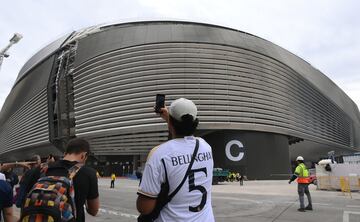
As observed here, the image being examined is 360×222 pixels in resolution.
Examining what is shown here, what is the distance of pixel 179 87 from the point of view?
54281mm

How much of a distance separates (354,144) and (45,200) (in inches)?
4570

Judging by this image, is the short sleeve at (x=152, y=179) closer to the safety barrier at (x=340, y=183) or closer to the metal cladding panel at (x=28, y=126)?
the safety barrier at (x=340, y=183)

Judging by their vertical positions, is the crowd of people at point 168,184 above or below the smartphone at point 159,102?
below

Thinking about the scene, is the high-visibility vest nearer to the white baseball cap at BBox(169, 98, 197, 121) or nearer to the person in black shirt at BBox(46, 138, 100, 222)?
the person in black shirt at BBox(46, 138, 100, 222)

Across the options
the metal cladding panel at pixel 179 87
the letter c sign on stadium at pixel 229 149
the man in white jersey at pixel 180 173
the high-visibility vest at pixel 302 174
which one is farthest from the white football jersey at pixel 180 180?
the letter c sign on stadium at pixel 229 149

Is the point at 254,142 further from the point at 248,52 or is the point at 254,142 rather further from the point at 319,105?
the point at 319,105

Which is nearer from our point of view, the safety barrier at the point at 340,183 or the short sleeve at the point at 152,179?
the short sleeve at the point at 152,179

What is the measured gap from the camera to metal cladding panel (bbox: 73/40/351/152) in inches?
2131

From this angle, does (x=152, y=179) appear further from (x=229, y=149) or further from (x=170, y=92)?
(x=229, y=149)

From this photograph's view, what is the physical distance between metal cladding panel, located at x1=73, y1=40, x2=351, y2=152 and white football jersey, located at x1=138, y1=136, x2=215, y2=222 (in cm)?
4926

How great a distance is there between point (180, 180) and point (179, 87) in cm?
5197

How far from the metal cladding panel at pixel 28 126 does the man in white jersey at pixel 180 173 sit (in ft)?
225

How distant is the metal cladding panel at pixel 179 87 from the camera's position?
5412cm

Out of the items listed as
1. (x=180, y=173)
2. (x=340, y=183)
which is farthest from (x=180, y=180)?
(x=340, y=183)
